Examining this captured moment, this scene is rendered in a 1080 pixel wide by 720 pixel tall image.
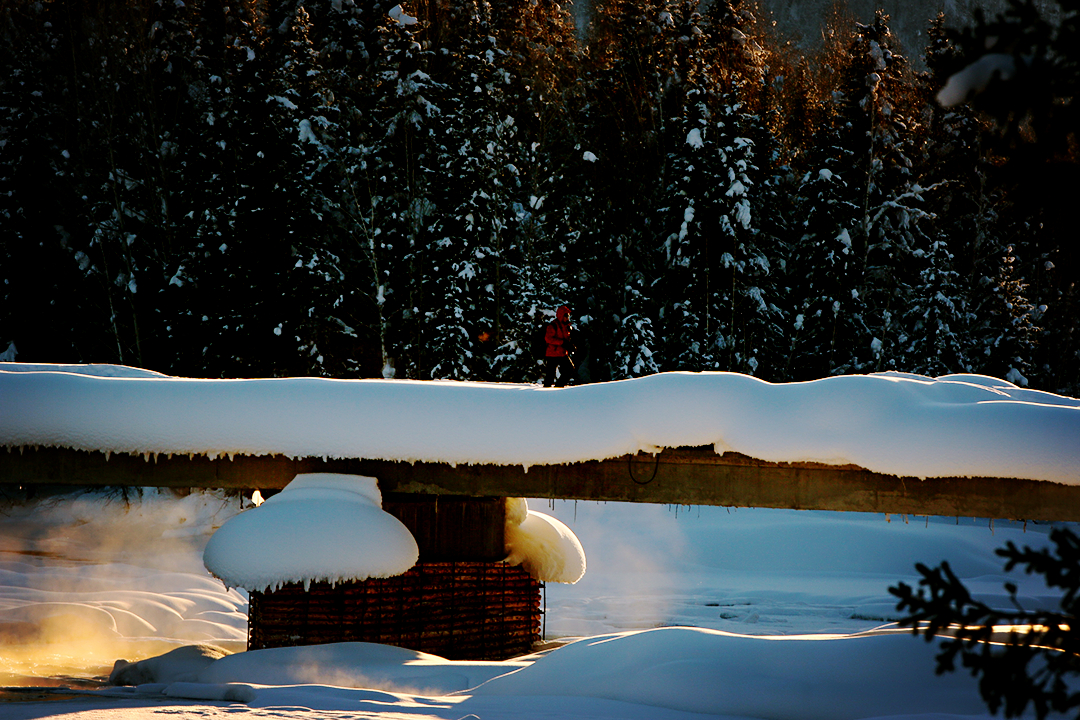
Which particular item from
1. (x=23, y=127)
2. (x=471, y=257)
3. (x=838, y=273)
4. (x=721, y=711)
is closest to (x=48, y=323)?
(x=23, y=127)

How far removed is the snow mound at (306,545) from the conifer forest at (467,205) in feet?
46.9

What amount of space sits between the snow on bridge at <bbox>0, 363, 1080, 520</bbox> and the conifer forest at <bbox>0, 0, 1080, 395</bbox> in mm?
13478

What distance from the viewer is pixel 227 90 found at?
2492 centimetres

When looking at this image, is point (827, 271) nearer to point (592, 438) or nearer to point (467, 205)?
point (467, 205)

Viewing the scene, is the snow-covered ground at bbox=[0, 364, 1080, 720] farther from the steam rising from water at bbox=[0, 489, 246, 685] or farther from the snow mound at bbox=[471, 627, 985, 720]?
the steam rising from water at bbox=[0, 489, 246, 685]

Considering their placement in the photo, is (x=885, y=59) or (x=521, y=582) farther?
(x=885, y=59)

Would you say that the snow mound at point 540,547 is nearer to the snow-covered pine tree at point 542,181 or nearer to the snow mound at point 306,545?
the snow mound at point 306,545

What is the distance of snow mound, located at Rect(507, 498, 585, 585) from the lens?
10664 mm

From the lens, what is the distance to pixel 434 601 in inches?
383

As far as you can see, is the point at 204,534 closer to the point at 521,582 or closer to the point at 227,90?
the point at 227,90

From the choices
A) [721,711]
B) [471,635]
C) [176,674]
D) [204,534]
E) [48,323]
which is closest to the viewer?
[721,711]

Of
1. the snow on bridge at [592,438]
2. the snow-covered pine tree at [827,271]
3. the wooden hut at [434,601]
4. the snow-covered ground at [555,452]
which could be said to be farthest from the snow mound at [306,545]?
the snow-covered pine tree at [827,271]

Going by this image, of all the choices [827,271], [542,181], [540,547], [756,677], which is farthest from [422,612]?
[542,181]

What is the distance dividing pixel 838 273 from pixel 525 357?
30.7 ft
